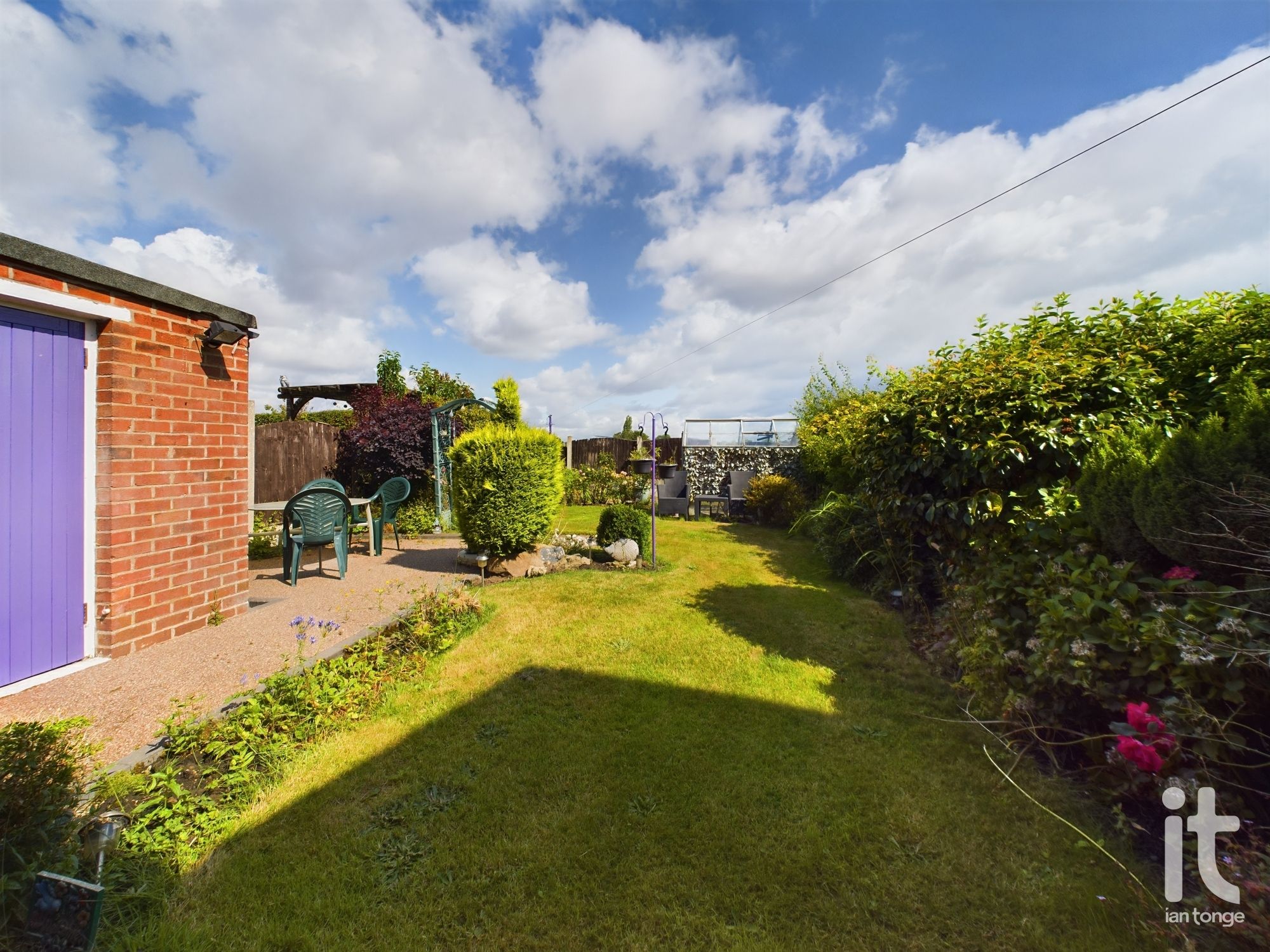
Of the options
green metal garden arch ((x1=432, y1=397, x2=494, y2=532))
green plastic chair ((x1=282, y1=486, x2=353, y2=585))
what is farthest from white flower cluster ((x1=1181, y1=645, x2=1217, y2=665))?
green metal garden arch ((x1=432, y1=397, x2=494, y2=532))

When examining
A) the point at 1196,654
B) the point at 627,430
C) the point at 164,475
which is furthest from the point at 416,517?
the point at 627,430

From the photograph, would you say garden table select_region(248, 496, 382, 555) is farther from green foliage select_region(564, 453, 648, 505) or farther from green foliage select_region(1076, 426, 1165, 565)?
green foliage select_region(1076, 426, 1165, 565)

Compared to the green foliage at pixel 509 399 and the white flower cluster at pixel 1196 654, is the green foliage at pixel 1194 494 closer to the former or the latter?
the white flower cluster at pixel 1196 654

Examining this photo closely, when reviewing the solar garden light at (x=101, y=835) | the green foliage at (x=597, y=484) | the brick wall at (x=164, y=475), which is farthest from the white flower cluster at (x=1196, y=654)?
the green foliage at (x=597, y=484)

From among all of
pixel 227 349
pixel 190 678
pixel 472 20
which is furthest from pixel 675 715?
pixel 472 20

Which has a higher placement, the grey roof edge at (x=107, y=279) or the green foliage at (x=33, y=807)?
the grey roof edge at (x=107, y=279)

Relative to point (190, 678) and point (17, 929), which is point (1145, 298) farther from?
point (190, 678)

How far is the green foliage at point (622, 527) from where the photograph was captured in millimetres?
6453

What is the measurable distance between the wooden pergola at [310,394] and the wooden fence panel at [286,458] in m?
1.93

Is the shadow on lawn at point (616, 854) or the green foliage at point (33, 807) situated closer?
the green foliage at point (33, 807)

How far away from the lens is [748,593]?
16.9 ft

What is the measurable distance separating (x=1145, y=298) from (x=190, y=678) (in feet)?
21.2

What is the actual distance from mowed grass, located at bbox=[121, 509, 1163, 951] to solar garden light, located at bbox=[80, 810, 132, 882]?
0.28m

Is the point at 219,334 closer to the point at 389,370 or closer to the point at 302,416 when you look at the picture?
the point at 389,370
